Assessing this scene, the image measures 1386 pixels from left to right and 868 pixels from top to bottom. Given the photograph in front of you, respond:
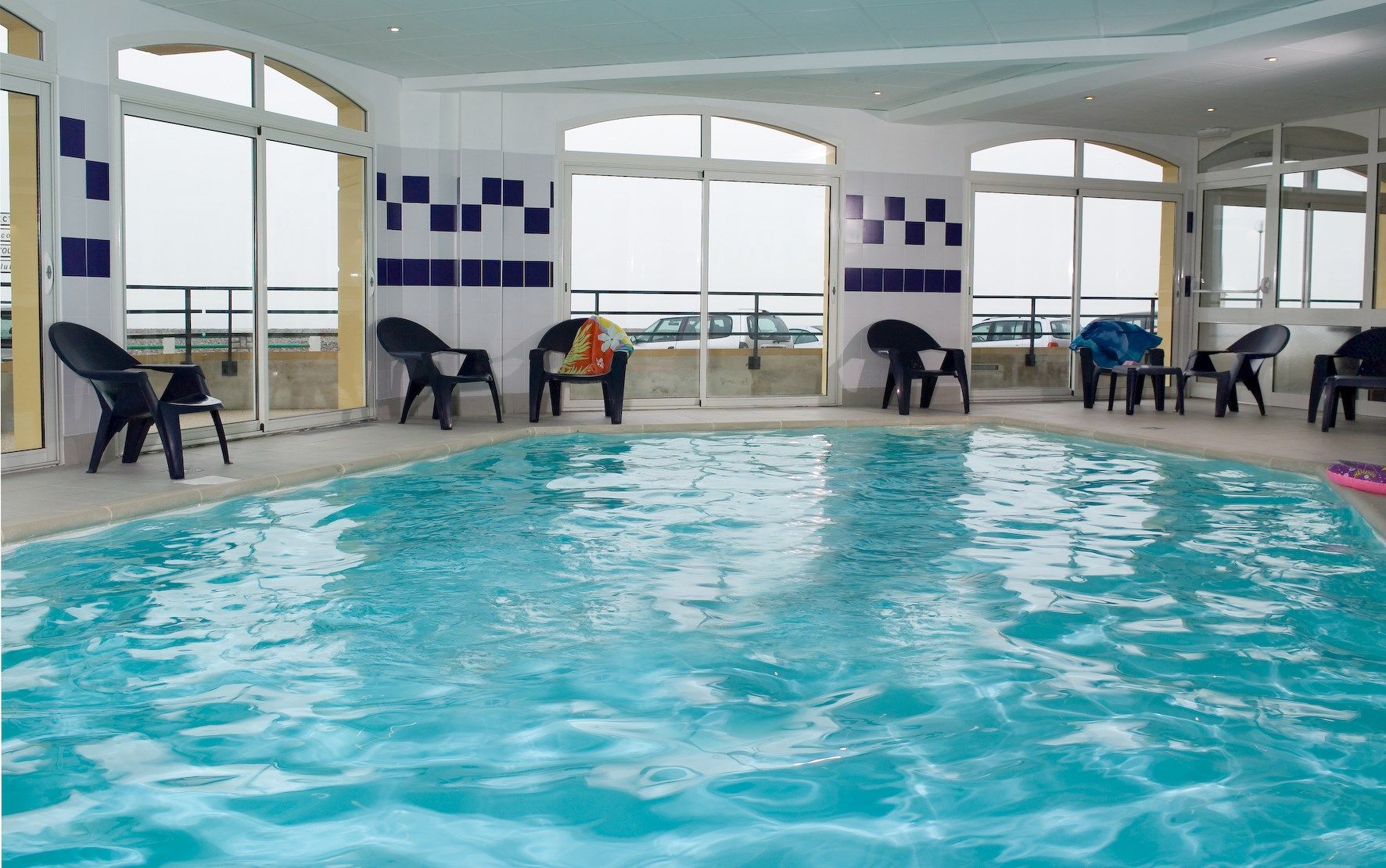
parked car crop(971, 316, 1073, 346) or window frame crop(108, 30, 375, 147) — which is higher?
window frame crop(108, 30, 375, 147)

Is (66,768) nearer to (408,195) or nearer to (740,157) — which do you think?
(408,195)

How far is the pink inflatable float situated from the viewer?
5527 mm

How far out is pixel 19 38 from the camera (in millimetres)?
5699

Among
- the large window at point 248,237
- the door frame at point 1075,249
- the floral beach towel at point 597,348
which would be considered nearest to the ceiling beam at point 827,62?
the large window at point 248,237

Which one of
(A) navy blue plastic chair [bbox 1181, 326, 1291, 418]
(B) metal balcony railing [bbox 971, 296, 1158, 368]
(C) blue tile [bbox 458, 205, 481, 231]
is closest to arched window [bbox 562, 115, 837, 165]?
(C) blue tile [bbox 458, 205, 481, 231]

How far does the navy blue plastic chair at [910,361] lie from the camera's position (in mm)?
9164

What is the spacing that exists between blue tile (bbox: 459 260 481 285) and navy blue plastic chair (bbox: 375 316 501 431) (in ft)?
1.60

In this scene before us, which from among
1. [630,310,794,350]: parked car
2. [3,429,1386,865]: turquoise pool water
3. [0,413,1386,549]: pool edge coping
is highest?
[630,310,794,350]: parked car

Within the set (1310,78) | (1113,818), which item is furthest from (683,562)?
(1310,78)

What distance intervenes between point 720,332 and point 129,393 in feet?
16.6

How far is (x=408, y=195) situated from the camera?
335 inches

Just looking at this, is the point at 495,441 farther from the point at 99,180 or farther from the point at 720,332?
the point at 720,332

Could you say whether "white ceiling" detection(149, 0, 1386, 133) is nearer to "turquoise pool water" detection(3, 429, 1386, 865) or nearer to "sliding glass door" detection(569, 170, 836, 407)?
"sliding glass door" detection(569, 170, 836, 407)

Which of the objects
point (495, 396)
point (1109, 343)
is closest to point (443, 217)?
point (495, 396)
